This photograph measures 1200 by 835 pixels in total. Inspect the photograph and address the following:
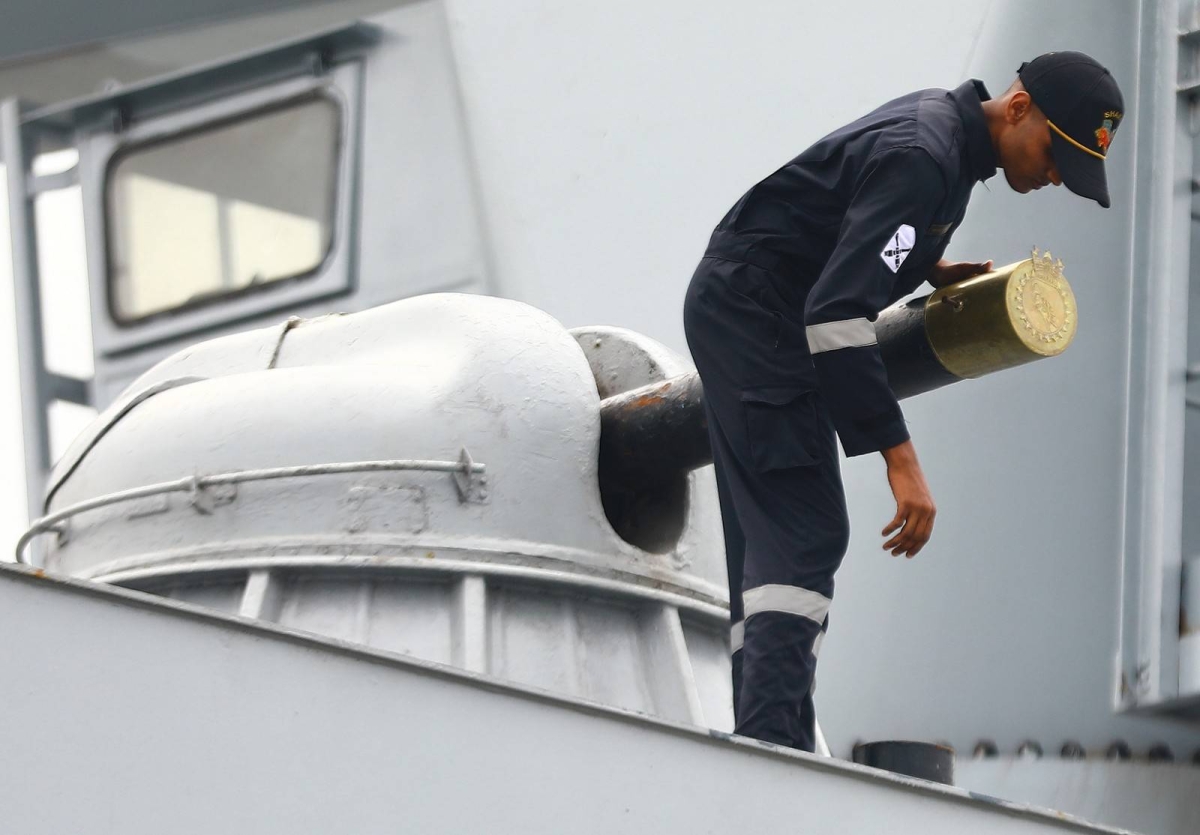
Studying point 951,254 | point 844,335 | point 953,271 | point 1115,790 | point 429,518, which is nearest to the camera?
point 844,335

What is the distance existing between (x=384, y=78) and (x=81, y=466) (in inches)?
155

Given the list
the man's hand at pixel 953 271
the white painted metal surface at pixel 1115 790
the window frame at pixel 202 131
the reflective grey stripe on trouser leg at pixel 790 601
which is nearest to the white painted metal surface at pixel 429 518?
the reflective grey stripe on trouser leg at pixel 790 601

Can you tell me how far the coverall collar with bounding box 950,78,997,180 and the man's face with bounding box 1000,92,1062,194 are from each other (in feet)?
0.08

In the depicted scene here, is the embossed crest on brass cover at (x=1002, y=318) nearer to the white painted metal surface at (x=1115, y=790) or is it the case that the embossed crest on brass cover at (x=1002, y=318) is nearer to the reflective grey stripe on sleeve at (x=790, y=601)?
the reflective grey stripe on sleeve at (x=790, y=601)

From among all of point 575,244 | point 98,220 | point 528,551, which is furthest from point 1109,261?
point 98,220

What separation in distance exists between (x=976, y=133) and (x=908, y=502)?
24.3 inches

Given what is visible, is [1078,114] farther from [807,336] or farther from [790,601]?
[790,601]

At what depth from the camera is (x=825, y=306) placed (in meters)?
2.53

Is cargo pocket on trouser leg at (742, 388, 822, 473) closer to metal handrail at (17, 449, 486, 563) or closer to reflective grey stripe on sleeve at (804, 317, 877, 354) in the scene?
reflective grey stripe on sleeve at (804, 317, 877, 354)

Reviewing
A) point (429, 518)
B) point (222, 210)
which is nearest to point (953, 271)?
point (429, 518)

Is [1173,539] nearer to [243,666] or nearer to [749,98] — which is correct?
[749,98]

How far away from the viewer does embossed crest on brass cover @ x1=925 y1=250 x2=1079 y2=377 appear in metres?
2.75

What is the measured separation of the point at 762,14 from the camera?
6203 millimetres

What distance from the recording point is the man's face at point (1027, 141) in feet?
8.79
